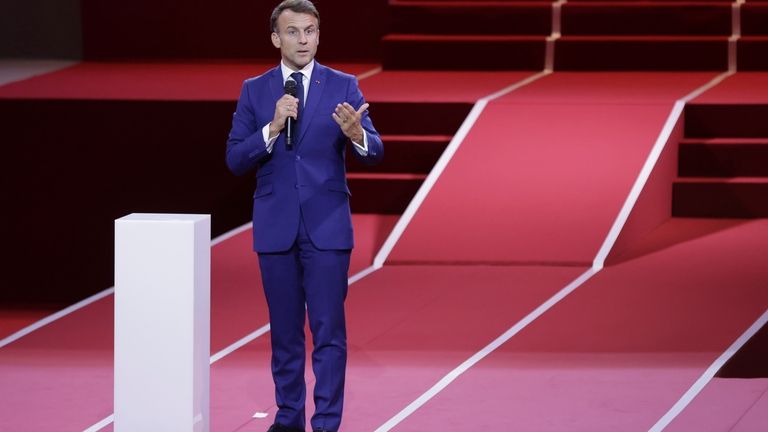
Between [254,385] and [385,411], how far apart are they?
1.63ft

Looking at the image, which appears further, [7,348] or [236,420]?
[7,348]

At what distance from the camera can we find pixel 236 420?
4.19m

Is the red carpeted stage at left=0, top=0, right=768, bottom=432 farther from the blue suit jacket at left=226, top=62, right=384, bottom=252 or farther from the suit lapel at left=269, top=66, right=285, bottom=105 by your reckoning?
the suit lapel at left=269, top=66, right=285, bottom=105

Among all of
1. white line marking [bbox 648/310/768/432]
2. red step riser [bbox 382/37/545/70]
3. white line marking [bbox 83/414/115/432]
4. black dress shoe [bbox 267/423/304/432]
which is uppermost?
red step riser [bbox 382/37/545/70]

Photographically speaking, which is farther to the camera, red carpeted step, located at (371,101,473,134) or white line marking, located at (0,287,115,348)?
red carpeted step, located at (371,101,473,134)

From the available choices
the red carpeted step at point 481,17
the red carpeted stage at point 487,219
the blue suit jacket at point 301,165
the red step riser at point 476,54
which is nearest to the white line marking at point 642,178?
the red carpeted stage at point 487,219

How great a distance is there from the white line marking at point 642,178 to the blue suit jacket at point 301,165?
2.43 m

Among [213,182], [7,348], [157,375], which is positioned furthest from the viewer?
[213,182]

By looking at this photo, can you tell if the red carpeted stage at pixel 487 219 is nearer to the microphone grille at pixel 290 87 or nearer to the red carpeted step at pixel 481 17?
the red carpeted step at pixel 481 17

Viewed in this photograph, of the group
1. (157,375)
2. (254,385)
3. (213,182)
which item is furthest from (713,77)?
(157,375)

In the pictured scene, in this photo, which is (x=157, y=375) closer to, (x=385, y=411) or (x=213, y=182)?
(x=385, y=411)

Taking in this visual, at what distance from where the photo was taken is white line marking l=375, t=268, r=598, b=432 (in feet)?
13.9

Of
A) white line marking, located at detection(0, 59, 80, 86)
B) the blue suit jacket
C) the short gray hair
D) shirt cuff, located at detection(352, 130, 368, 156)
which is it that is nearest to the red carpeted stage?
white line marking, located at detection(0, 59, 80, 86)

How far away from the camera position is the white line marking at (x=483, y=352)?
13.9ft
